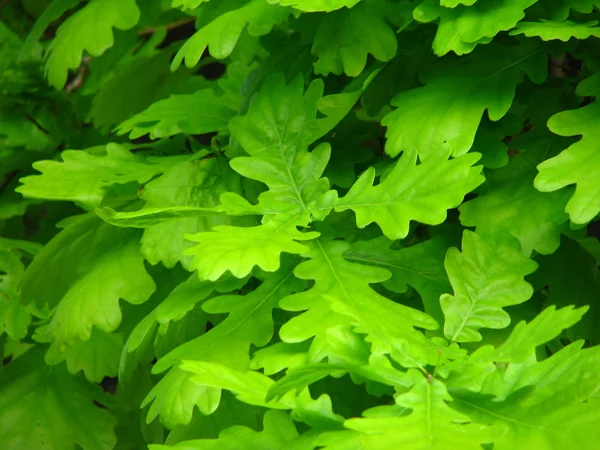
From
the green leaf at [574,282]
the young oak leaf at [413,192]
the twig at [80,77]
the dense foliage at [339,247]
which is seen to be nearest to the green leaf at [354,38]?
the dense foliage at [339,247]

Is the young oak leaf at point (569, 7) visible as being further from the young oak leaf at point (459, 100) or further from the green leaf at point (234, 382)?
the green leaf at point (234, 382)

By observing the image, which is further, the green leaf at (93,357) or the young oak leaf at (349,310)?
the green leaf at (93,357)

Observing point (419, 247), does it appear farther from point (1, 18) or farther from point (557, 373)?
point (1, 18)

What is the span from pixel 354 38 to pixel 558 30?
0.21 metres

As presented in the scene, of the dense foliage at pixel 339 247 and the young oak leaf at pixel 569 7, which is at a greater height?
the young oak leaf at pixel 569 7

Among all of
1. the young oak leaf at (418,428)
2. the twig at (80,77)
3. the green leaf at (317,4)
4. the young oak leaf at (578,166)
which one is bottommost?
the twig at (80,77)

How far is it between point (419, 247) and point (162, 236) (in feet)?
0.84

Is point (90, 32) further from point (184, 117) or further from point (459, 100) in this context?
point (459, 100)

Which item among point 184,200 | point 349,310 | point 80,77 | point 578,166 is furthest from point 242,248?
point 80,77

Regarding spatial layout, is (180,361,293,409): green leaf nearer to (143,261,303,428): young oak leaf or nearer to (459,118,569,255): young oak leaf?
(143,261,303,428): young oak leaf

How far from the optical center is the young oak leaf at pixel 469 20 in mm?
678

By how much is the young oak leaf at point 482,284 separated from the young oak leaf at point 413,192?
0.05 metres

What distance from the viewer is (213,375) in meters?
0.57

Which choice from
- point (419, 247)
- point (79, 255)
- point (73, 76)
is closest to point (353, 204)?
point (419, 247)
